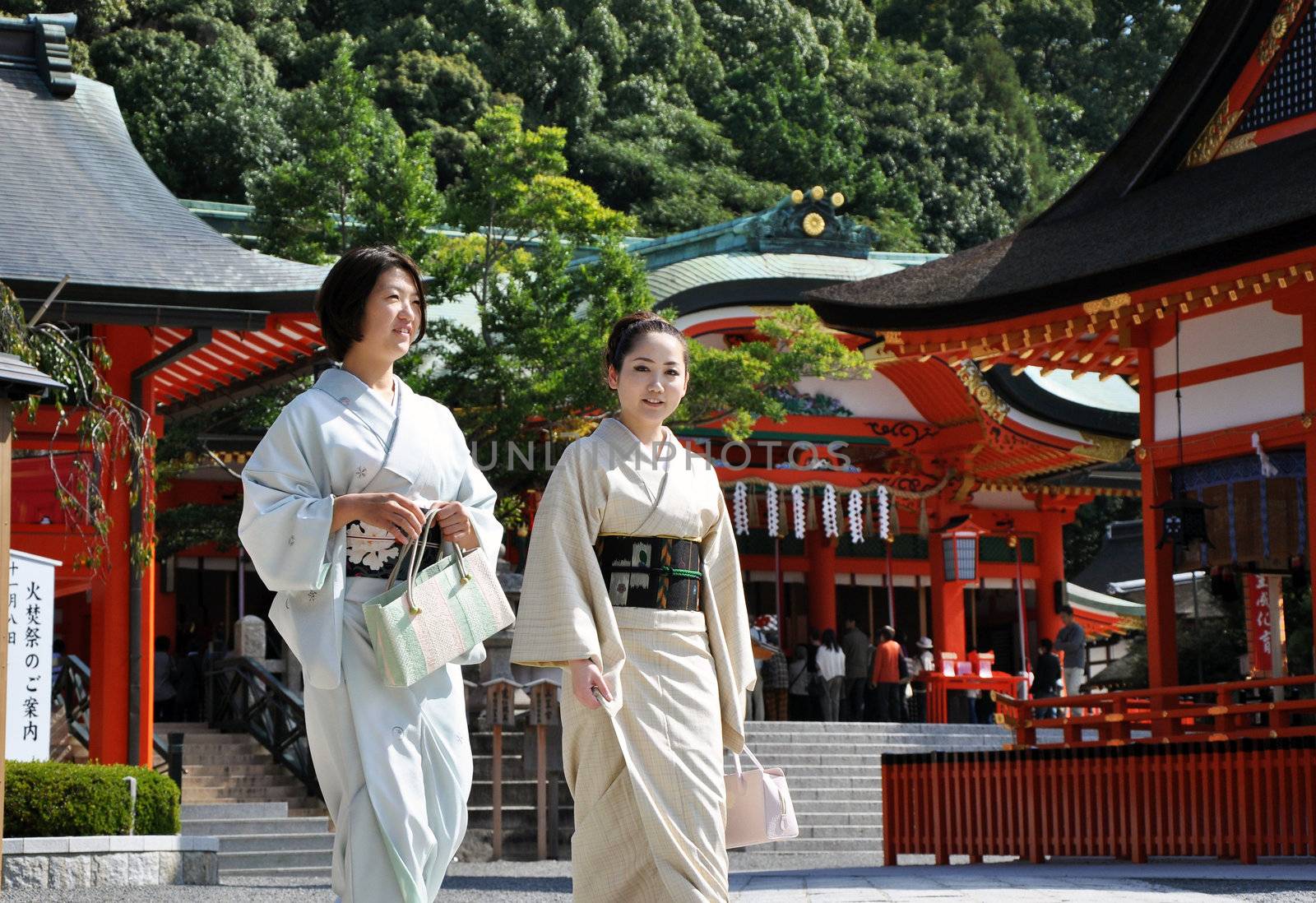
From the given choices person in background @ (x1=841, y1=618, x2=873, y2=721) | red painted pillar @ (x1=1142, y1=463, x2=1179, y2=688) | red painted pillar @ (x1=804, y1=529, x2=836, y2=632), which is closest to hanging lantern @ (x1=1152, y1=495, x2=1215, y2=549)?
red painted pillar @ (x1=1142, y1=463, x2=1179, y2=688)

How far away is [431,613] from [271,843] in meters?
10.2

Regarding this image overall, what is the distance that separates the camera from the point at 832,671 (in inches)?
863

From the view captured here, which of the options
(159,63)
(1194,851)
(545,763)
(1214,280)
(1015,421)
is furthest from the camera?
(159,63)

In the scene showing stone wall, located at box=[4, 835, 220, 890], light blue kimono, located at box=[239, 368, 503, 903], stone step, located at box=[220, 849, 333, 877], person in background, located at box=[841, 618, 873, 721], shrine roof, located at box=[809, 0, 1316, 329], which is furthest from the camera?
person in background, located at box=[841, 618, 873, 721]

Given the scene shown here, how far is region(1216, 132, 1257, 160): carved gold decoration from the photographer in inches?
508

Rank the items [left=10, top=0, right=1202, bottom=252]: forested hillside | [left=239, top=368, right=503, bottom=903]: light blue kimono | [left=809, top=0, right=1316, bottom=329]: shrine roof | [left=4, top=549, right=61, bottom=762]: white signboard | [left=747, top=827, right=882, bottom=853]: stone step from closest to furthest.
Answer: [left=239, top=368, right=503, bottom=903]: light blue kimono, [left=4, top=549, right=61, bottom=762]: white signboard, [left=809, top=0, right=1316, bottom=329]: shrine roof, [left=747, top=827, right=882, bottom=853]: stone step, [left=10, top=0, right=1202, bottom=252]: forested hillside

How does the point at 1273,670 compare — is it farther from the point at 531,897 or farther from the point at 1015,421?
the point at 1015,421

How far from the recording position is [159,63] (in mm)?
34156

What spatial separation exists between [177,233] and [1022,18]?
127 feet

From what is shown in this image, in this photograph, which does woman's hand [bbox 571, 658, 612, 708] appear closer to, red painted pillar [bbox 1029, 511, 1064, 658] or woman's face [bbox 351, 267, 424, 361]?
woman's face [bbox 351, 267, 424, 361]

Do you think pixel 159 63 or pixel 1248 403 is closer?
pixel 1248 403

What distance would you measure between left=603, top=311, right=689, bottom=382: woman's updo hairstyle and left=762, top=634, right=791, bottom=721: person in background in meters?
16.6

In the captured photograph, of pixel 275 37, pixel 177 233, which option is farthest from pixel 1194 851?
pixel 275 37

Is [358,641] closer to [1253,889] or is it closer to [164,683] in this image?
[1253,889]
